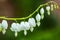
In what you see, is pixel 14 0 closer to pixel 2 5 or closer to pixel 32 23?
pixel 2 5

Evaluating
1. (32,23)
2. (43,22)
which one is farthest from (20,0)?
(32,23)

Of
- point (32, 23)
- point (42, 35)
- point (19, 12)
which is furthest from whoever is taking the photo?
point (19, 12)

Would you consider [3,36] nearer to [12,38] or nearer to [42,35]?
[12,38]

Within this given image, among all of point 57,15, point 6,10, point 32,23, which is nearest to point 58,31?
point 57,15

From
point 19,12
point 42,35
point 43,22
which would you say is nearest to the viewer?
point 42,35

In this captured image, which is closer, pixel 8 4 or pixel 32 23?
pixel 32 23

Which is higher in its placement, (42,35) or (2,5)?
(2,5)

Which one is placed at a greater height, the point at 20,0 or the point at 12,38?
the point at 20,0

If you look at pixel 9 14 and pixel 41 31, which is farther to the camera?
pixel 9 14

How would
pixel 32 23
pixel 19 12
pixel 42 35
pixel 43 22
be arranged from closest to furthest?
pixel 32 23, pixel 42 35, pixel 43 22, pixel 19 12
